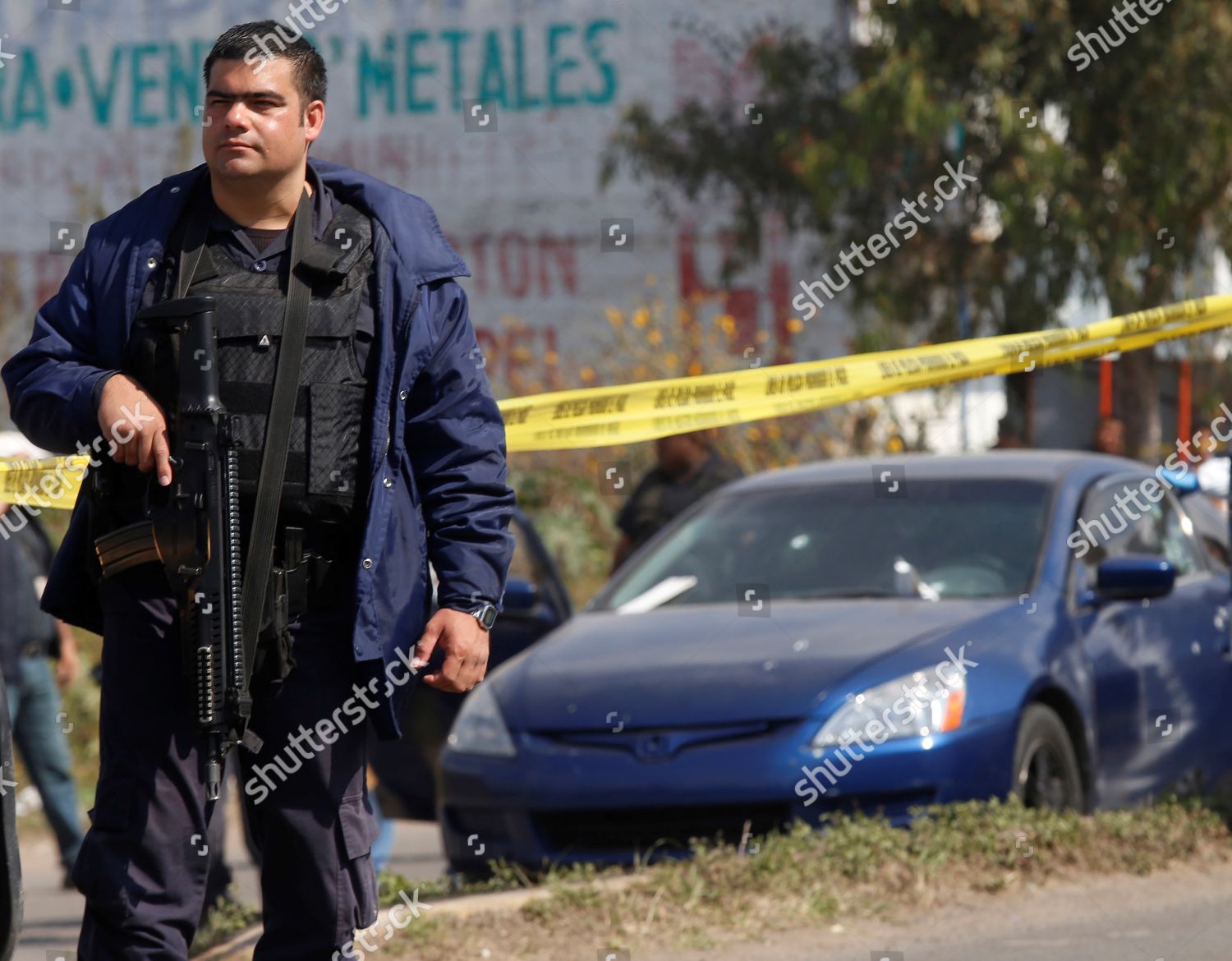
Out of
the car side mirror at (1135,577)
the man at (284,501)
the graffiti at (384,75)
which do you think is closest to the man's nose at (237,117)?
the man at (284,501)

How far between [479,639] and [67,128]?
27.8m

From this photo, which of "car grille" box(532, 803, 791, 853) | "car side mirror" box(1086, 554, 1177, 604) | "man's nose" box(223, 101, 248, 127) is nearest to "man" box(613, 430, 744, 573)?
"car side mirror" box(1086, 554, 1177, 604)

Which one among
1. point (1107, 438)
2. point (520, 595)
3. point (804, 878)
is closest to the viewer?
point (804, 878)

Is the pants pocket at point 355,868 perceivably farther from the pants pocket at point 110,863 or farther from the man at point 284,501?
the pants pocket at point 110,863

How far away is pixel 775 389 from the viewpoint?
6.40m

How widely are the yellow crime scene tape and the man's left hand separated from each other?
211cm

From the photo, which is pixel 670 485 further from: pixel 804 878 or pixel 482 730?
pixel 804 878

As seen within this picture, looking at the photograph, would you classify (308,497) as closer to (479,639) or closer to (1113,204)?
(479,639)

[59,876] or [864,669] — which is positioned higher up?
[864,669]

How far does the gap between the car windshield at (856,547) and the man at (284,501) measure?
3.79m

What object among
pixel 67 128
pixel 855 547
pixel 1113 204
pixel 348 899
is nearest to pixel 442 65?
pixel 67 128

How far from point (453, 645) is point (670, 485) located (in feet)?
21.4

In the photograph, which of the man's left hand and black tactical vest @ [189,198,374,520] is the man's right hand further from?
the man's left hand

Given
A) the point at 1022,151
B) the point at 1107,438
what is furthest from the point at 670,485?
the point at 1022,151
